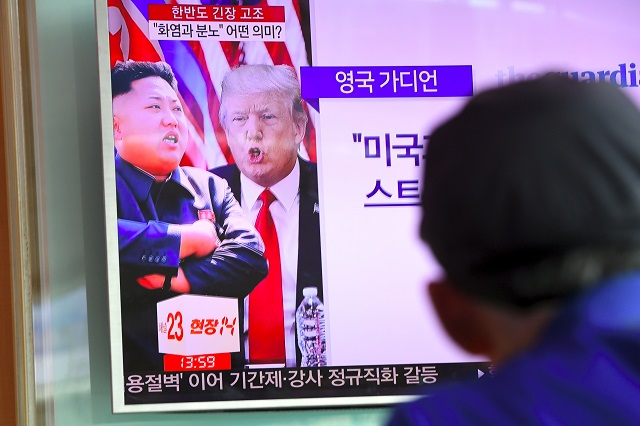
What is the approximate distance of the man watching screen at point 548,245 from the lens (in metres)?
0.44

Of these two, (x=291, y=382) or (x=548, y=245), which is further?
(x=291, y=382)

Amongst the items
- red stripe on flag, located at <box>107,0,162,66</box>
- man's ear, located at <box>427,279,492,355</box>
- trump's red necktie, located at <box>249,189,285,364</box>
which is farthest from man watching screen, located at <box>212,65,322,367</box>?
man's ear, located at <box>427,279,492,355</box>

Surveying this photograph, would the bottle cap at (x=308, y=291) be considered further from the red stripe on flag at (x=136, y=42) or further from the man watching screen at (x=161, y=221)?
the red stripe on flag at (x=136, y=42)

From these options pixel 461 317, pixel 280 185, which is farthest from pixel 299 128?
pixel 461 317

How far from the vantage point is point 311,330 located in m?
2.12

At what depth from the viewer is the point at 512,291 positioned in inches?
19.2

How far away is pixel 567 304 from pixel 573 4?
1.89m

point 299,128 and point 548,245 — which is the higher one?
point 299,128

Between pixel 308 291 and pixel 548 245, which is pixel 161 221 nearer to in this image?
pixel 308 291

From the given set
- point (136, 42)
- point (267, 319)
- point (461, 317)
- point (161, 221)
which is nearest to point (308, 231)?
point (267, 319)

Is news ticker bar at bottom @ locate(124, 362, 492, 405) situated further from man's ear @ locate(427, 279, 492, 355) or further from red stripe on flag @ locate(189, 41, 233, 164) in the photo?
man's ear @ locate(427, 279, 492, 355)

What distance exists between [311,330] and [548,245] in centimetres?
168

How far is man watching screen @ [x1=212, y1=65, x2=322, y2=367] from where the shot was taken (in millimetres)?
2111

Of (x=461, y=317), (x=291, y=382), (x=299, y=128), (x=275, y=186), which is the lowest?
(x=291, y=382)
